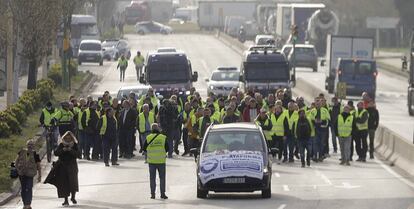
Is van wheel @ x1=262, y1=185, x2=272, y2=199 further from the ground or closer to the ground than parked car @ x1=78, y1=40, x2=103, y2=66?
further from the ground

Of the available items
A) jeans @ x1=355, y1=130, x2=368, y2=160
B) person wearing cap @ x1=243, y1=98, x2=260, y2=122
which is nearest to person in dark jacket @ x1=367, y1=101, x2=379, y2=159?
jeans @ x1=355, y1=130, x2=368, y2=160

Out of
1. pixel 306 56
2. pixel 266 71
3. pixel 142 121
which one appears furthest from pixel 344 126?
pixel 306 56

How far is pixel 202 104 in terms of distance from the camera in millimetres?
43125

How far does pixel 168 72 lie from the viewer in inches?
2138

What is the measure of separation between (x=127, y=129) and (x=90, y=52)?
5078 centimetres

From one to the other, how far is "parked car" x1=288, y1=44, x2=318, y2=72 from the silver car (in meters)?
20.5

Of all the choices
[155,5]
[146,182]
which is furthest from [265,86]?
[155,5]

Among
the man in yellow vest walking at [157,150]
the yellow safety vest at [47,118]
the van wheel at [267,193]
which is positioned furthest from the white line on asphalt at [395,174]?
the yellow safety vest at [47,118]

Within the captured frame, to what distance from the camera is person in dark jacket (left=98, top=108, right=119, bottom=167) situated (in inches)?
1464

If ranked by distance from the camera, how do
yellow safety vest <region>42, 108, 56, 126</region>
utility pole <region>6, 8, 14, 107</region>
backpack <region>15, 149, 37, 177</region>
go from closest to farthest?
backpack <region>15, 149, 37, 177</region>
yellow safety vest <region>42, 108, 56, 126</region>
utility pole <region>6, 8, 14, 107</region>

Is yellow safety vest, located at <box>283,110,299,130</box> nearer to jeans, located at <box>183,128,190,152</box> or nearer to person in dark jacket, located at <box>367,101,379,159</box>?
person in dark jacket, located at <box>367,101,379,159</box>

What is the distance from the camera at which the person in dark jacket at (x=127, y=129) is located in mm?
39000

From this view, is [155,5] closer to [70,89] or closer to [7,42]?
[70,89]

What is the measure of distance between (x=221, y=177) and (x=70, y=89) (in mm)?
38161
